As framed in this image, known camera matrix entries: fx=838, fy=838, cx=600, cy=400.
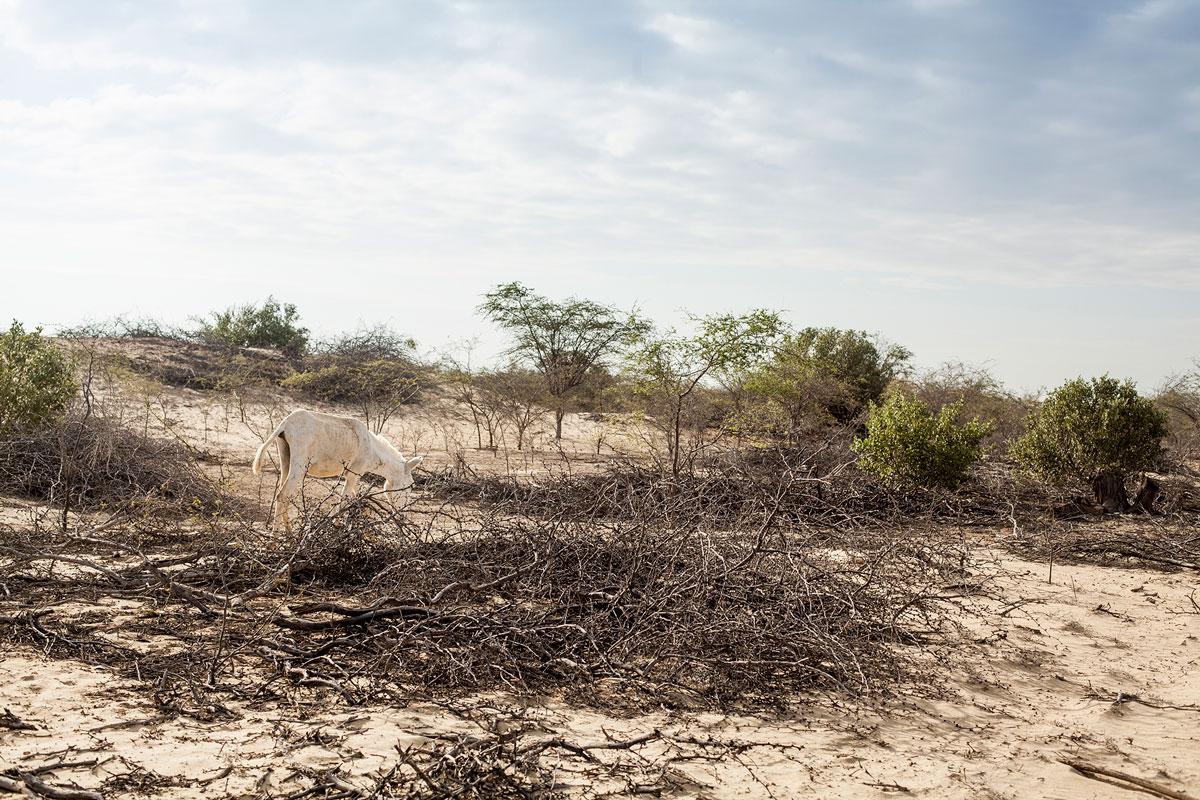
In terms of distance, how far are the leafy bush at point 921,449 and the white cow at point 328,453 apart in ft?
21.3

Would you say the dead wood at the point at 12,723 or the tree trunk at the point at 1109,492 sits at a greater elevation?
the tree trunk at the point at 1109,492

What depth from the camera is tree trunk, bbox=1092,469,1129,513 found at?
1143cm

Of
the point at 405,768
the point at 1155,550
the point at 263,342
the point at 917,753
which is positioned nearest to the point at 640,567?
the point at 917,753

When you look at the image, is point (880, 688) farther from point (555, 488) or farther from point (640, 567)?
point (555, 488)

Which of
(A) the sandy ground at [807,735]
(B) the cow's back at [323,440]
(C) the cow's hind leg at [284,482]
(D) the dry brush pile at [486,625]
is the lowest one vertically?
(A) the sandy ground at [807,735]

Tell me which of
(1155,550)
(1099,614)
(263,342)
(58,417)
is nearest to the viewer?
(1099,614)

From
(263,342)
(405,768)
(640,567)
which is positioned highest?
(263,342)

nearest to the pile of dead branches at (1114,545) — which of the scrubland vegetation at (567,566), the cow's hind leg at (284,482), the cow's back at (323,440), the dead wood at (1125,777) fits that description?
the scrubland vegetation at (567,566)

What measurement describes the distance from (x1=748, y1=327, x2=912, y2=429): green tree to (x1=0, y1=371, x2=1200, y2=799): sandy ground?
750 centimetres

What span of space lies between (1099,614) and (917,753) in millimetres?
3799

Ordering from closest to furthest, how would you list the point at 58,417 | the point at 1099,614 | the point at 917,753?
the point at 917,753
the point at 1099,614
the point at 58,417

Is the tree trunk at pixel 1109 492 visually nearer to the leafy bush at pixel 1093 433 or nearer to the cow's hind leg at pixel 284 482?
the leafy bush at pixel 1093 433

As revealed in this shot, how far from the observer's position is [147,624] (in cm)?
501

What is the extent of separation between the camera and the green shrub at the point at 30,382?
10.1 m
